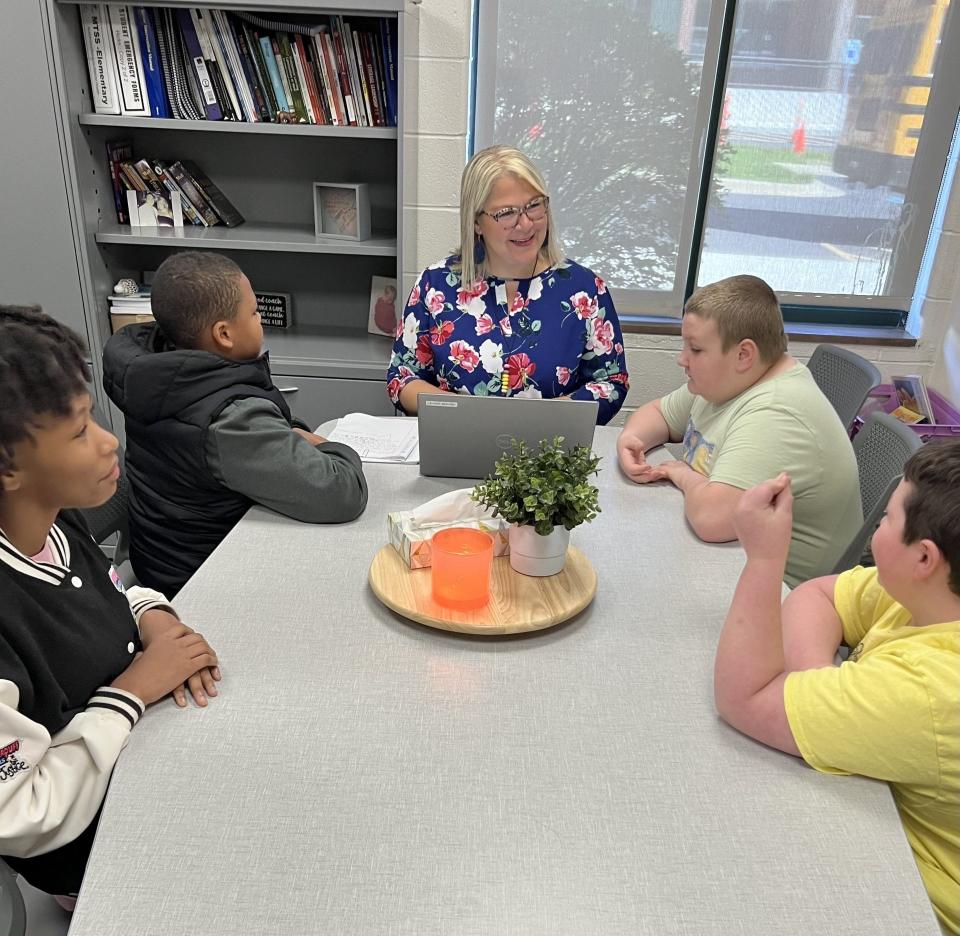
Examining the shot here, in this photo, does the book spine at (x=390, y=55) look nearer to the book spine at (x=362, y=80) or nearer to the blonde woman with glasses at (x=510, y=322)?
the book spine at (x=362, y=80)

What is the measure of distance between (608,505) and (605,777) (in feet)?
2.52

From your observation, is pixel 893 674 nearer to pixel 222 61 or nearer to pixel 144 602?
pixel 144 602

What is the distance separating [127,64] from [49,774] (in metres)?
2.46

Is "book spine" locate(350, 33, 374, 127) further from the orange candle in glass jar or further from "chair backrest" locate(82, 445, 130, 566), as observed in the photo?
the orange candle in glass jar

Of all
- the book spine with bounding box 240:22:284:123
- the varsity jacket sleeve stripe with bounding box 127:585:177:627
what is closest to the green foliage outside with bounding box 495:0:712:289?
the book spine with bounding box 240:22:284:123

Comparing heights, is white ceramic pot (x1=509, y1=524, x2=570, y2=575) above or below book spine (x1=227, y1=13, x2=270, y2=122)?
below

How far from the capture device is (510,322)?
6.99ft

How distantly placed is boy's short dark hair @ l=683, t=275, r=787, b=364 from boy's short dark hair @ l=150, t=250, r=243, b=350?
96 cm

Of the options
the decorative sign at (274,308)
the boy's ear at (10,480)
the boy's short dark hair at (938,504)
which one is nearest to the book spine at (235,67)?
Answer: the decorative sign at (274,308)

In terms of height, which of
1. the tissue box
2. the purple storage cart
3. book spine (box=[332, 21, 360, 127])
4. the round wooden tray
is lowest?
the purple storage cart

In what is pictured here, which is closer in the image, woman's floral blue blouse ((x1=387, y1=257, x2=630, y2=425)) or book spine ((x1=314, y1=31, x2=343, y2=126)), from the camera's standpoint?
woman's floral blue blouse ((x1=387, y1=257, x2=630, y2=425))

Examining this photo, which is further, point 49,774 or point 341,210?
point 341,210

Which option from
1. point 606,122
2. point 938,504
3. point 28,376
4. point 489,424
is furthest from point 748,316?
point 606,122

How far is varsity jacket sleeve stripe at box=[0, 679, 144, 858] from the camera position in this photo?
0.83 metres
